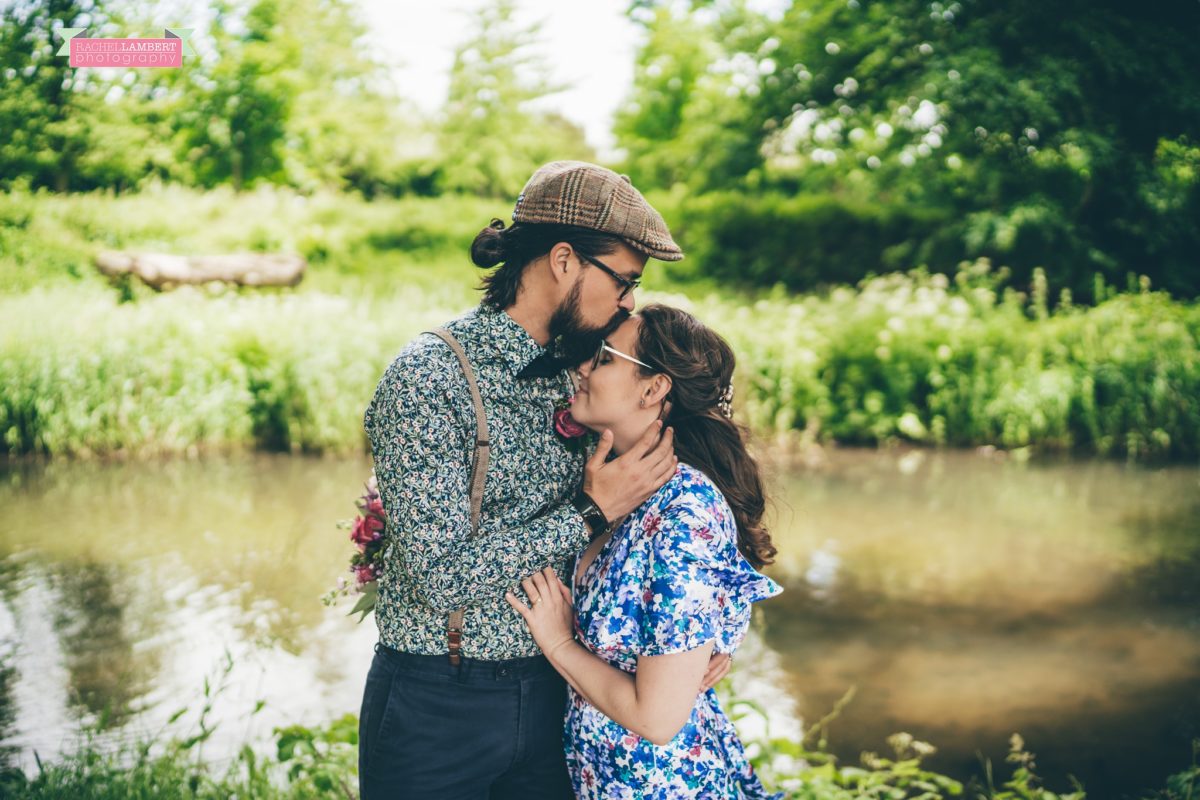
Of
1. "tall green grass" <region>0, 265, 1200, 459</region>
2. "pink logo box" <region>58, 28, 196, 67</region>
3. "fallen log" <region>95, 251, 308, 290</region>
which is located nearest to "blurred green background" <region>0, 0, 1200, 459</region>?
"tall green grass" <region>0, 265, 1200, 459</region>

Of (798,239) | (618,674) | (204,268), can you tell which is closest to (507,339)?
(618,674)

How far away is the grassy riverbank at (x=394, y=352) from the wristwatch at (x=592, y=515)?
7403 millimetres

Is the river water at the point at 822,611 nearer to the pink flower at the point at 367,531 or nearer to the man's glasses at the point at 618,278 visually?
the pink flower at the point at 367,531

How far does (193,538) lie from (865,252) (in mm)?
13238

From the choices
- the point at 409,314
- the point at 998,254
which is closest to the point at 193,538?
the point at 409,314

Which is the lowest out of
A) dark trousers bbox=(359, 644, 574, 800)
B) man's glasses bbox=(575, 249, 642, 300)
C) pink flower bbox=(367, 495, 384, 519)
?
dark trousers bbox=(359, 644, 574, 800)

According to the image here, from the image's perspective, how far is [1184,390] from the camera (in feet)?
31.4

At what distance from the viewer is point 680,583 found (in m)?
1.78

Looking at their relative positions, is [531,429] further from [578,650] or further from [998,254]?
[998,254]

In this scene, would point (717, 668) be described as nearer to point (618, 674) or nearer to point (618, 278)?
point (618, 674)

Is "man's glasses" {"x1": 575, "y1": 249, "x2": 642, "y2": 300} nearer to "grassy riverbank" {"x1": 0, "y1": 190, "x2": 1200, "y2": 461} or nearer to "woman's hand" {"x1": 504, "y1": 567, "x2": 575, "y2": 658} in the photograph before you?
"woman's hand" {"x1": 504, "y1": 567, "x2": 575, "y2": 658}

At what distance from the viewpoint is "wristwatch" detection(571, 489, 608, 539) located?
1892 mm

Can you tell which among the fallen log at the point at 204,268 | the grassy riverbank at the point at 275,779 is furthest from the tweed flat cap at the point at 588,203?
the fallen log at the point at 204,268

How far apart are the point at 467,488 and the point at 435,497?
8cm
